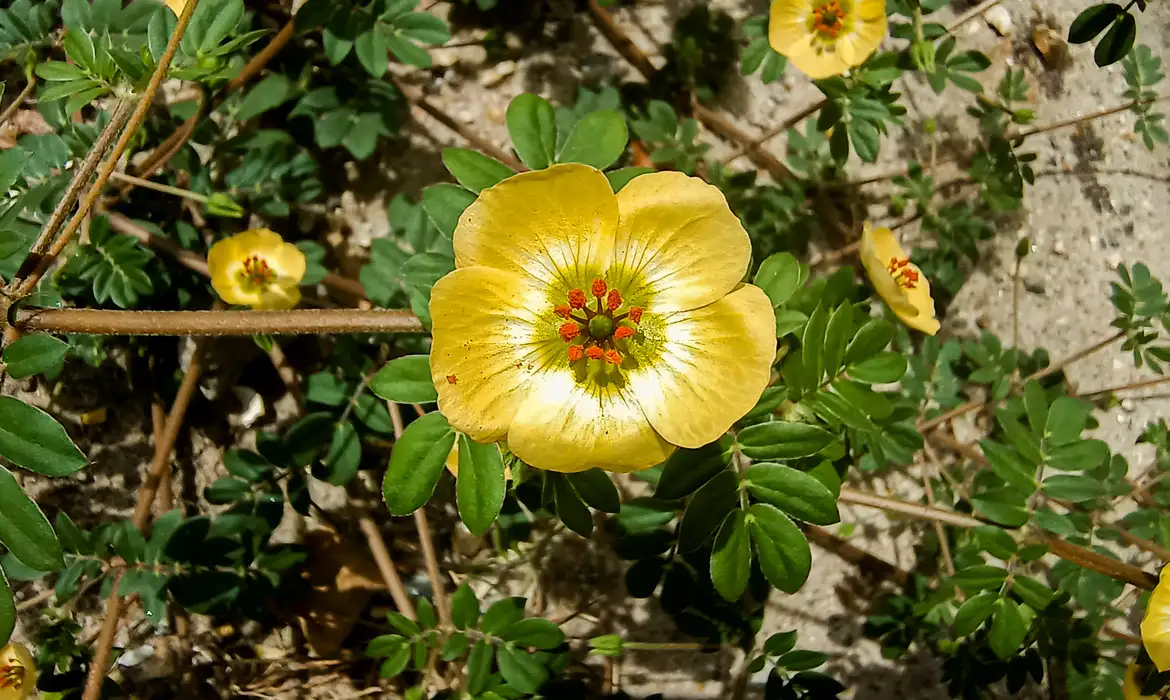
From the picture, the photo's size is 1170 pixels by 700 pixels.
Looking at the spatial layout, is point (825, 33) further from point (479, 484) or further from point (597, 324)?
point (479, 484)

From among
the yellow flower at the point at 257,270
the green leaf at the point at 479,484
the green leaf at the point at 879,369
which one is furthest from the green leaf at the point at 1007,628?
the yellow flower at the point at 257,270

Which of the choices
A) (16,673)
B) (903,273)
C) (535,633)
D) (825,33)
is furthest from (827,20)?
(16,673)

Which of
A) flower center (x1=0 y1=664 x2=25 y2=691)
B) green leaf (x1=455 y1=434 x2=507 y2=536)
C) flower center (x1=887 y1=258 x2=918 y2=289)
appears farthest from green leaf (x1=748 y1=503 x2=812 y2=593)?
flower center (x1=0 y1=664 x2=25 y2=691)

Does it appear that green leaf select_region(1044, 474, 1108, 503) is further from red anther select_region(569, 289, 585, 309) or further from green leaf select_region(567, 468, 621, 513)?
red anther select_region(569, 289, 585, 309)

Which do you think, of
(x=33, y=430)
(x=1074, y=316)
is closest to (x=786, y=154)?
(x=1074, y=316)

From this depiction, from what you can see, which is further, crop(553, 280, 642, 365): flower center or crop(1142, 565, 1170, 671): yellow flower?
crop(1142, 565, 1170, 671): yellow flower
